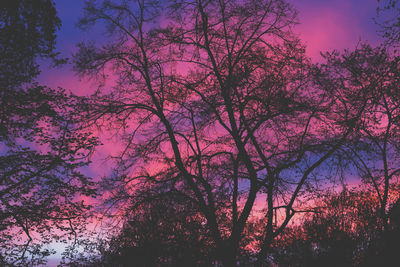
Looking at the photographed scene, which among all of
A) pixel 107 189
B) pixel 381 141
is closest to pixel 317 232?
pixel 381 141

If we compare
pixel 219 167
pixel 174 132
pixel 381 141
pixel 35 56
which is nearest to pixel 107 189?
pixel 174 132

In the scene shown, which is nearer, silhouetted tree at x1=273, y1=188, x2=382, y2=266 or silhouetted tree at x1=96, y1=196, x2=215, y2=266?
silhouetted tree at x1=96, y1=196, x2=215, y2=266

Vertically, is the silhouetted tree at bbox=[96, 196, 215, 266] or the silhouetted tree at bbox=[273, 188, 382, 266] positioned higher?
the silhouetted tree at bbox=[273, 188, 382, 266]

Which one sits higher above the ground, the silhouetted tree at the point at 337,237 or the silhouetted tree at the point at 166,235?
the silhouetted tree at the point at 337,237

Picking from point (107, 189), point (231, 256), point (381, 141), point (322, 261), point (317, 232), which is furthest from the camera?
point (317, 232)

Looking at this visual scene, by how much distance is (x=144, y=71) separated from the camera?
14016mm

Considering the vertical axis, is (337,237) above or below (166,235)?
above

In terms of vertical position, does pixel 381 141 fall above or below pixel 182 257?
above

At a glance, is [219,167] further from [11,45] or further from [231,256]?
[11,45]

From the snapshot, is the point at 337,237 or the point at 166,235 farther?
the point at 337,237

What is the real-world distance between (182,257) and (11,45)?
1199 centimetres

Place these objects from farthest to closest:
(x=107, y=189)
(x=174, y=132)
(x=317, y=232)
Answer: (x=317, y=232)
(x=174, y=132)
(x=107, y=189)

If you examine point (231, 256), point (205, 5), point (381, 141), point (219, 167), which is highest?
point (205, 5)

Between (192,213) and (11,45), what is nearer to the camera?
(11,45)
